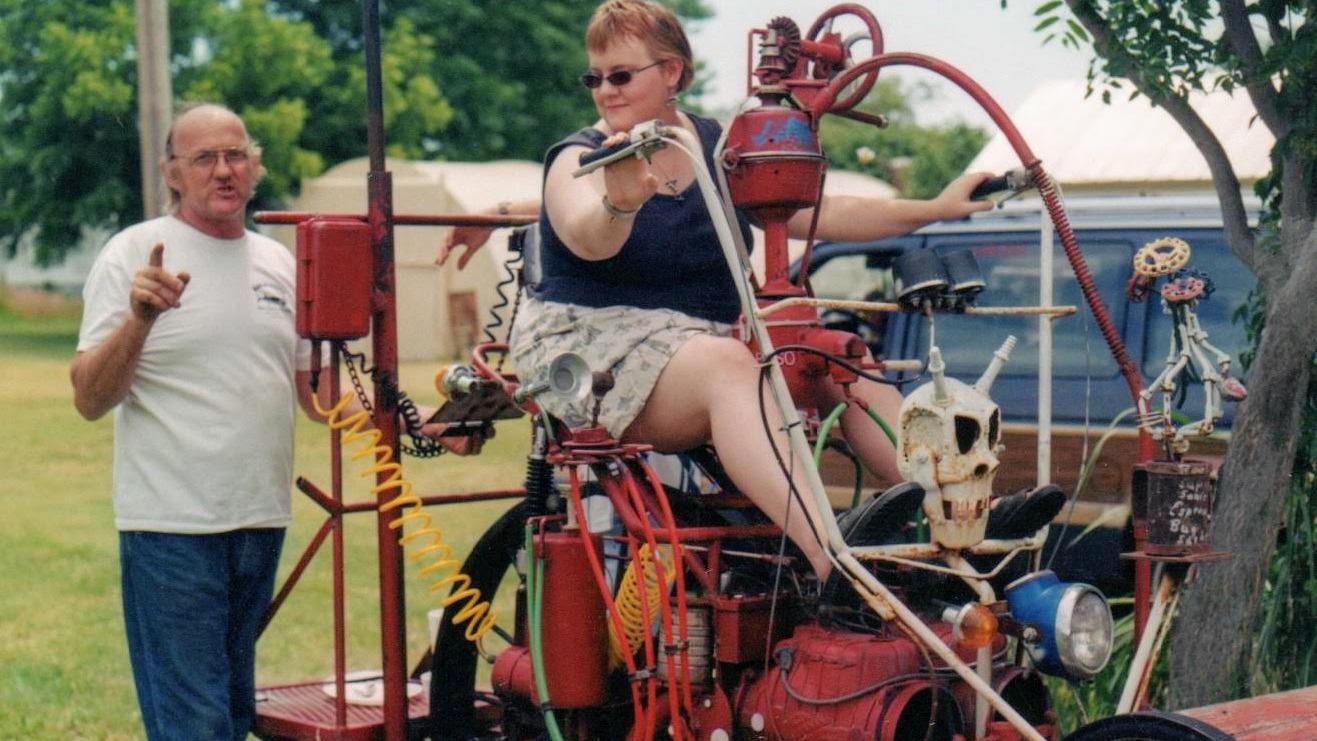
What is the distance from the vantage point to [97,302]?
13.5 ft

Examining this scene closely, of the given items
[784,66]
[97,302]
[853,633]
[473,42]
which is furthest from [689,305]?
[473,42]

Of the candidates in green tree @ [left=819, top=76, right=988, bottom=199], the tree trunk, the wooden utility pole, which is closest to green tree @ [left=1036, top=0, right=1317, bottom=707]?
the tree trunk

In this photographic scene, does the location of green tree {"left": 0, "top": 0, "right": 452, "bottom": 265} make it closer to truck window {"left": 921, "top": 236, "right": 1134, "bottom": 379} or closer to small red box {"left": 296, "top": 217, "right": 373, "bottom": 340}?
truck window {"left": 921, "top": 236, "right": 1134, "bottom": 379}

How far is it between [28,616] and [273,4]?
2883 cm

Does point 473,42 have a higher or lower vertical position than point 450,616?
higher

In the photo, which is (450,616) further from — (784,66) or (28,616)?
(28,616)

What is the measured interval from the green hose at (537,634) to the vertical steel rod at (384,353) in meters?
0.41

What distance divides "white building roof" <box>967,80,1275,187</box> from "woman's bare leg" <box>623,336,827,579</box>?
696cm

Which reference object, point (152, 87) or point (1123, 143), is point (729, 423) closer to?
point (152, 87)

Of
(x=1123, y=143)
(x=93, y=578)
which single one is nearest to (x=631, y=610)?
(x=93, y=578)

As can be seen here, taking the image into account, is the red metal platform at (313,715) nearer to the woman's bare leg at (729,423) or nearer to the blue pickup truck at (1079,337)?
the woman's bare leg at (729,423)

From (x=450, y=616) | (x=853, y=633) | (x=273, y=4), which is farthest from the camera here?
(x=273, y=4)

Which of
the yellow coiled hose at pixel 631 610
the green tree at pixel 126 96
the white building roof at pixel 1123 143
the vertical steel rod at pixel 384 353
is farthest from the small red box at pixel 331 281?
the green tree at pixel 126 96

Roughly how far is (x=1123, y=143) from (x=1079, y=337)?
15.0 ft
